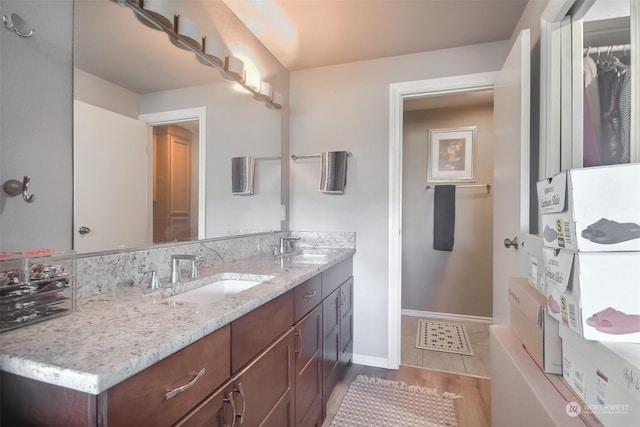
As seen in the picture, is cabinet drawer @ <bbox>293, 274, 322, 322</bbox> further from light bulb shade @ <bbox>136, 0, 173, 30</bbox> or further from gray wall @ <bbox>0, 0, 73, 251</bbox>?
light bulb shade @ <bbox>136, 0, 173, 30</bbox>

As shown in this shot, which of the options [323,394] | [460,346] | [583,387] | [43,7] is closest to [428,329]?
[460,346]

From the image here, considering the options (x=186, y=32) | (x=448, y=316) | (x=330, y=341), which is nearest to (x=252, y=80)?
(x=186, y=32)

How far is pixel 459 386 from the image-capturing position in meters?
1.95

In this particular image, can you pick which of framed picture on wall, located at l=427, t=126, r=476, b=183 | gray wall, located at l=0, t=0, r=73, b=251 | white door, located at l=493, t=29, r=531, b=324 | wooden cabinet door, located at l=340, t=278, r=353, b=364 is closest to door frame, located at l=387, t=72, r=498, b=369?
wooden cabinet door, located at l=340, t=278, r=353, b=364

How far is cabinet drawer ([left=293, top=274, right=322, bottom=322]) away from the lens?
1295mm

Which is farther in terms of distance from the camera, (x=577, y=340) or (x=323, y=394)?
(x=323, y=394)

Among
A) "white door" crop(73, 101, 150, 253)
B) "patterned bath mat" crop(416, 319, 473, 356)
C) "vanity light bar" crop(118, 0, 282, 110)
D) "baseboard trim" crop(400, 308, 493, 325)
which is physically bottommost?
"patterned bath mat" crop(416, 319, 473, 356)

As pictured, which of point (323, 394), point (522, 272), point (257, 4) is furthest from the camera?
point (257, 4)

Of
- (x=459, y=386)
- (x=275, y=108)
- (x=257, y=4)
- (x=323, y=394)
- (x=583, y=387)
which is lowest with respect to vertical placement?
(x=459, y=386)

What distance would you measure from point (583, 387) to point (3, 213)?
1.58 metres

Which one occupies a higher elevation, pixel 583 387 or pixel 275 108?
pixel 275 108

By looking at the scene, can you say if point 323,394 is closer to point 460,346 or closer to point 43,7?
point 460,346

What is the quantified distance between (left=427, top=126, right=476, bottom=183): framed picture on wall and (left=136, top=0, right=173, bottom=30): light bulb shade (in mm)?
2673

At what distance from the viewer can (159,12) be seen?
122 centimetres
